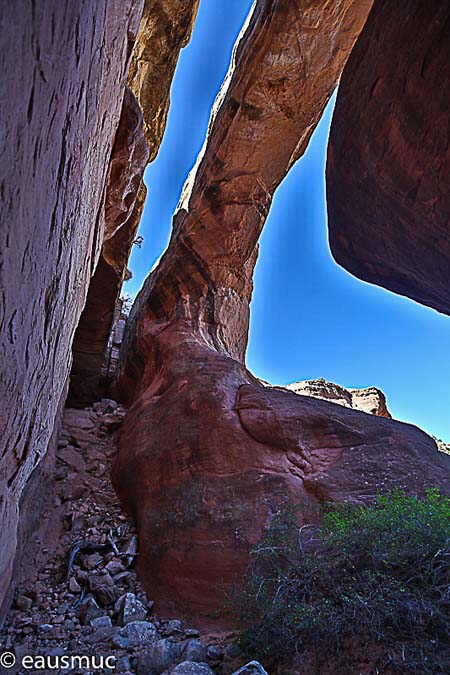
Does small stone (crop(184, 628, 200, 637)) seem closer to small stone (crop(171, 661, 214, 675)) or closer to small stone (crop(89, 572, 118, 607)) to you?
small stone (crop(89, 572, 118, 607))

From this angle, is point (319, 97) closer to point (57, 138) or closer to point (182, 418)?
point (182, 418)

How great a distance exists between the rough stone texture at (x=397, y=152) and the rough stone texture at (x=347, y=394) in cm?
1057

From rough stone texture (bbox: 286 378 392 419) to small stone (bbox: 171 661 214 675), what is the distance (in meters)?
15.0

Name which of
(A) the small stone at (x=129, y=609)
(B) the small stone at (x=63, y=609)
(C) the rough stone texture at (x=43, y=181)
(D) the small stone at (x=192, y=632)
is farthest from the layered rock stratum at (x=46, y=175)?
(D) the small stone at (x=192, y=632)

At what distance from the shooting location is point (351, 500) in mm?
5797

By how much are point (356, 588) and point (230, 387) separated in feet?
13.7

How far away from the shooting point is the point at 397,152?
615cm

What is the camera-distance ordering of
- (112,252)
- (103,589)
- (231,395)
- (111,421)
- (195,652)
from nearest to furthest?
(195,652), (103,589), (231,395), (111,421), (112,252)

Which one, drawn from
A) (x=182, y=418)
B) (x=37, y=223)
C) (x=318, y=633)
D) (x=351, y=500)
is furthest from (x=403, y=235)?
(x=37, y=223)

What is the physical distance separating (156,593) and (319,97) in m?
10.9

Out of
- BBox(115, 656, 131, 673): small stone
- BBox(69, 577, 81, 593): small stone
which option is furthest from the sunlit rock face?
BBox(115, 656, 131, 673): small stone

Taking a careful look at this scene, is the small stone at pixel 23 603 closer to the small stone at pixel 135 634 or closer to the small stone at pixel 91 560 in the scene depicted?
the small stone at pixel 91 560

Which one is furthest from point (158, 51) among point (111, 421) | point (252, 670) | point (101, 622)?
point (252, 670)

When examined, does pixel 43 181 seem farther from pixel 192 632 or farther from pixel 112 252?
pixel 112 252
